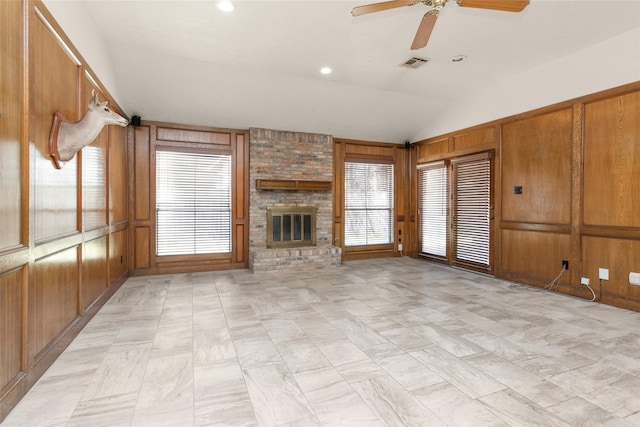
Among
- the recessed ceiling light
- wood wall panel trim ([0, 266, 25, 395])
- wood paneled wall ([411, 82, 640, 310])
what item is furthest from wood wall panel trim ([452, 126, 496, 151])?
wood wall panel trim ([0, 266, 25, 395])

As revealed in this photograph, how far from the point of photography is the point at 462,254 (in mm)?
6250

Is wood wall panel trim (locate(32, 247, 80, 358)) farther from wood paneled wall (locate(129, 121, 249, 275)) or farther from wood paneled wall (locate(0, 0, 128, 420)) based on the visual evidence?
wood paneled wall (locate(129, 121, 249, 275))

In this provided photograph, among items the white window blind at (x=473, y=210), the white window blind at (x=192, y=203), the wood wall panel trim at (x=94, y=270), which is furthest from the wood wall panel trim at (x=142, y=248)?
the white window blind at (x=473, y=210)

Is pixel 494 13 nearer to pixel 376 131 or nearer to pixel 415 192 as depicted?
pixel 376 131

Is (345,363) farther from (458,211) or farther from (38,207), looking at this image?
(458,211)

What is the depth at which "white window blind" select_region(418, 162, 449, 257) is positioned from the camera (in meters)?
6.69

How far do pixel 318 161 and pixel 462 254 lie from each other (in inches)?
131

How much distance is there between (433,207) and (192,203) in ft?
15.7

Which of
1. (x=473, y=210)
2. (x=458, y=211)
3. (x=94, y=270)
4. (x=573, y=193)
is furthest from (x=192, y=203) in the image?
(x=573, y=193)

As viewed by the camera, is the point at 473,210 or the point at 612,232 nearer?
the point at 612,232

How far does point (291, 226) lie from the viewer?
653cm

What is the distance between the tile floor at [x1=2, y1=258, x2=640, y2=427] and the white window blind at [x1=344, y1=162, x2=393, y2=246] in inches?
117

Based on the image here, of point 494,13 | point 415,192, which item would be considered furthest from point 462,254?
point 494,13

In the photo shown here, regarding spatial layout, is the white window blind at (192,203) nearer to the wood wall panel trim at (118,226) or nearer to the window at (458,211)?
the wood wall panel trim at (118,226)
